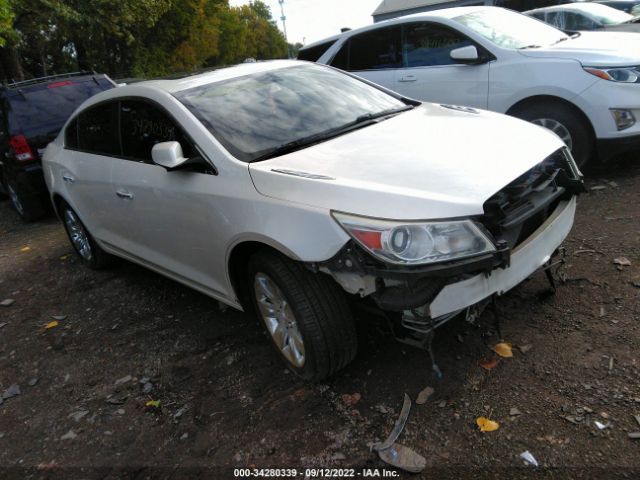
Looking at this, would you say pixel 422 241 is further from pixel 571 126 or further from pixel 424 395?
pixel 571 126

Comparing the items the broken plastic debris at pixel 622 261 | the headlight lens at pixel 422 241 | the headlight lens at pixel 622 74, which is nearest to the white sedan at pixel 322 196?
the headlight lens at pixel 422 241

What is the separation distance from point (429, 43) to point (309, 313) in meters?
4.43

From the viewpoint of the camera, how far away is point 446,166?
256 centimetres

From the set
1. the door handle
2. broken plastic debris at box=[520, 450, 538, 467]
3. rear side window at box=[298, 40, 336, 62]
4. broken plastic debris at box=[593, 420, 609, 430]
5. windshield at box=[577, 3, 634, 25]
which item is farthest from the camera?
windshield at box=[577, 3, 634, 25]

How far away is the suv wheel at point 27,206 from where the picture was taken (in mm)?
7242

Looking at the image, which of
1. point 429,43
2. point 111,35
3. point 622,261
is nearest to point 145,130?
point 622,261

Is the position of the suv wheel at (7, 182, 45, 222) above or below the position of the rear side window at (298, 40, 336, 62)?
below

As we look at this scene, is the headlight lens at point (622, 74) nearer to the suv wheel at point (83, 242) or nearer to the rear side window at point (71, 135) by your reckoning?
the rear side window at point (71, 135)

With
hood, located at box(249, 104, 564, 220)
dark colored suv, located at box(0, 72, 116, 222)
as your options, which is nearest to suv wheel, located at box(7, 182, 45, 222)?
dark colored suv, located at box(0, 72, 116, 222)

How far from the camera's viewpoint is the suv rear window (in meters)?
6.90

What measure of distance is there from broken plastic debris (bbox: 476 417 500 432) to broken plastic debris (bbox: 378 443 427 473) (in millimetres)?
327

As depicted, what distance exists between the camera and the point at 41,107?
276 inches

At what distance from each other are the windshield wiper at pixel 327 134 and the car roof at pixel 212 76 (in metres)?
0.88

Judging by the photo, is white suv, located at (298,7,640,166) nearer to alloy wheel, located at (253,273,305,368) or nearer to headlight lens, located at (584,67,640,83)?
headlight lens, located at (584,67,640,83)
